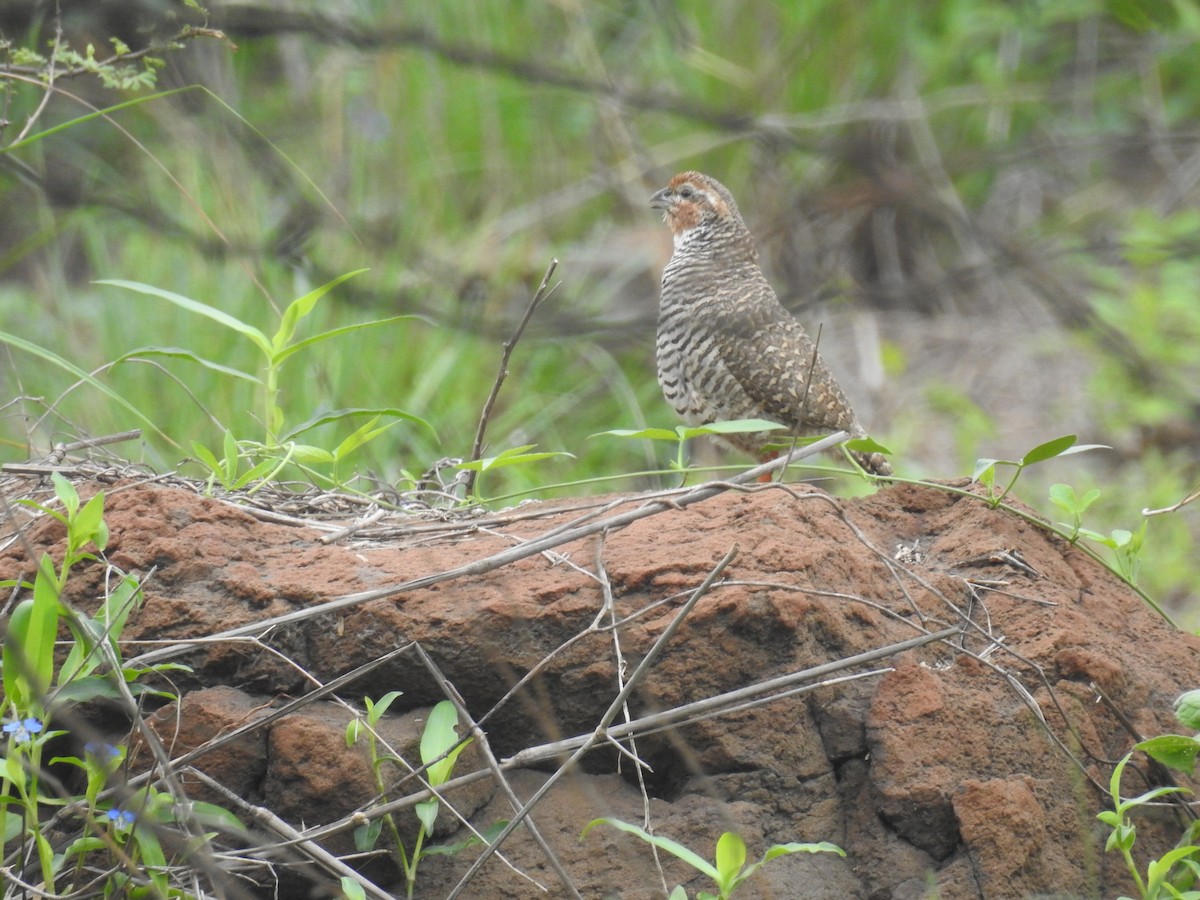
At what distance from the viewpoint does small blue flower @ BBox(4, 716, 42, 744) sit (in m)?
2.12

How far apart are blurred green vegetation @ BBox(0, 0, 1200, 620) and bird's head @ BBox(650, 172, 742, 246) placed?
1.08m

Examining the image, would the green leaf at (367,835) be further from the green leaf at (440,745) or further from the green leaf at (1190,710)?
the green leaf at (1190,710)

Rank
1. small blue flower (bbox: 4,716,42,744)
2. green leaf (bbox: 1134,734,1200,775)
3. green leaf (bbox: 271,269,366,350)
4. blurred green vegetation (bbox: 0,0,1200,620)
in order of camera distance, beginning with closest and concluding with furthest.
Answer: small blue flower (bbox: 4,716,42,744)
green leaf (bbox: 1134,734,1200,775)
green leaf (bbox: 271,269,366,350)
blurred green vegetation (bbox: 0,0,1200,620)

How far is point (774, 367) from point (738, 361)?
121 mm

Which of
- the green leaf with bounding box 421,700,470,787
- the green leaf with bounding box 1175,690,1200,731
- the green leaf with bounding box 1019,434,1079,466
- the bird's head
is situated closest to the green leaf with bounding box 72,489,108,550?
the green leaf with bounding box 421,700,470,787

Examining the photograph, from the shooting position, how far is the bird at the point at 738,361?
4.41 metres

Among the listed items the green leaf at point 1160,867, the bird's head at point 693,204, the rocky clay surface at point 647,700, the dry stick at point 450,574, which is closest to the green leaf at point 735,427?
the dry stick at point 450,574

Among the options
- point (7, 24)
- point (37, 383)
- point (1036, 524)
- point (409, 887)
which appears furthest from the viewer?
point (37, 383)

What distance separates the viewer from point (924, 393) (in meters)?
8.22

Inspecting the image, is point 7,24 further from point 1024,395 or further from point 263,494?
point 1024,395

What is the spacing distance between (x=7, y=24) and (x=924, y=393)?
5393mm

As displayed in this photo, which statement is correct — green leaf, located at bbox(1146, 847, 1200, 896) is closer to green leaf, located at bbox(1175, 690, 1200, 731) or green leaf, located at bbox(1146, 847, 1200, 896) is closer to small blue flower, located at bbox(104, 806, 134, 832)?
green leaf, located at bbox(1175, 690, 1200, 731)

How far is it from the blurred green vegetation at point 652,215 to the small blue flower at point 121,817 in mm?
3816

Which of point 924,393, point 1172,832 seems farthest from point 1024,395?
point 1172,832
